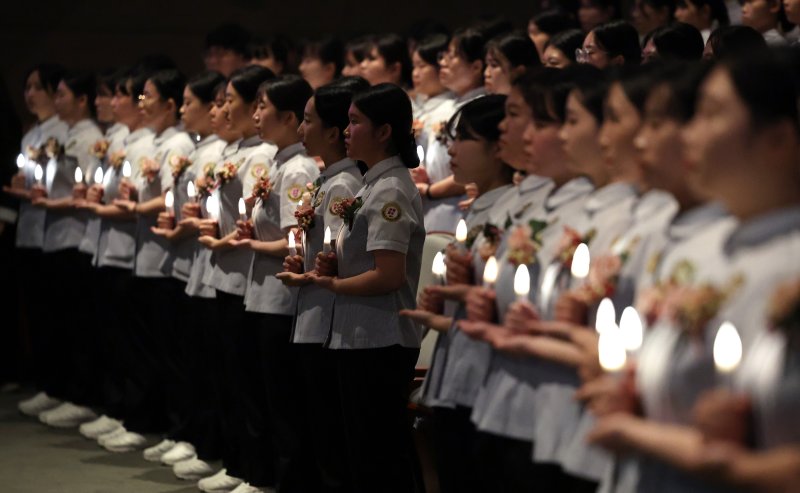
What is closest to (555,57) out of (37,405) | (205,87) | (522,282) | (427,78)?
(427,78)

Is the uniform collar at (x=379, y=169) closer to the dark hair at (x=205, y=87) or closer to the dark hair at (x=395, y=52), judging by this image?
the dark hair at (x=205, y=87)

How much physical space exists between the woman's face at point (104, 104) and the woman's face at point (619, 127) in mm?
4591

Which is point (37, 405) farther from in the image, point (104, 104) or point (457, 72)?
point (457, 72)

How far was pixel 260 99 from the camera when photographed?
520 centimetres

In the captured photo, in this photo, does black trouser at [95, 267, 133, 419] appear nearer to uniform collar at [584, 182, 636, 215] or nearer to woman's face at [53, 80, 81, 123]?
woman's face at [53, 80, 81, 123]

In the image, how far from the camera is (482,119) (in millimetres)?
3758

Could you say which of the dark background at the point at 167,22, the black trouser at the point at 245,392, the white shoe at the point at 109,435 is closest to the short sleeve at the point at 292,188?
the black trouser at the point at 245,392

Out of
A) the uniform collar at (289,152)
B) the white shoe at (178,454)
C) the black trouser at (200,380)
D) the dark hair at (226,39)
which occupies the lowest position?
the white shoe at (178,454)

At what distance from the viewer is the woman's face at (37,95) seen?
24.8ft

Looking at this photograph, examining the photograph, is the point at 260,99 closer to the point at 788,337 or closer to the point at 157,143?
the point at 157,143

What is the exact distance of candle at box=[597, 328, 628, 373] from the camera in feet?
8.71

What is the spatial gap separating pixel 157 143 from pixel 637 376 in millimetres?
4155

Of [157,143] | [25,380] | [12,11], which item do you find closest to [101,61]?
[12,11]

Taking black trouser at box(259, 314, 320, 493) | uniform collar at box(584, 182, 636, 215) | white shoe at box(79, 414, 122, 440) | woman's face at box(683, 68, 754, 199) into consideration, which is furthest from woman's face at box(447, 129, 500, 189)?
white shoe at box(79, 414, 122, 440)
